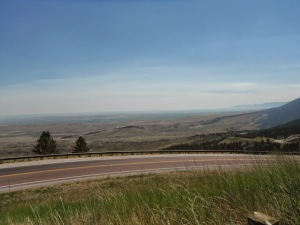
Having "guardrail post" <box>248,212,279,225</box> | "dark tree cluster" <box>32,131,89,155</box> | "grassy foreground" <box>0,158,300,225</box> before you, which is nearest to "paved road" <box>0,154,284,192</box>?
"dark tree cluster" <box>32,131,89,155</box>

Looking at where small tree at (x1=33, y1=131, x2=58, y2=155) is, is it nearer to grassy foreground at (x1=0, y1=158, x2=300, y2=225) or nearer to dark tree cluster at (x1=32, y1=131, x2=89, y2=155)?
dark tree cluster at (x1=32, y1=131, x2=89, y2=155)

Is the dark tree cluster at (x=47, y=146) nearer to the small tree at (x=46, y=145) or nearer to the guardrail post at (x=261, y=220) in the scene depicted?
the small tree at (x=46, y=145)

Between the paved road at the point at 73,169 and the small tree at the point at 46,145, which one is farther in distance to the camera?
the small tree at the point at 46,145

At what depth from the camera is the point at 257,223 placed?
8.95 ft

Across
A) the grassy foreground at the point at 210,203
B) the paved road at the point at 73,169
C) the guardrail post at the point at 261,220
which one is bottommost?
the paved road at the point at 73,169

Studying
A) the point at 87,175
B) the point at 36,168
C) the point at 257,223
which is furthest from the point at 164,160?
the point at 257,223

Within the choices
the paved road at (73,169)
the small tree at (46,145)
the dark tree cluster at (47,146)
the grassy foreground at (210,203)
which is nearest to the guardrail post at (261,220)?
the grassy foreground at (210,203)

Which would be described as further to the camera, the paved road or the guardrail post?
the paved road

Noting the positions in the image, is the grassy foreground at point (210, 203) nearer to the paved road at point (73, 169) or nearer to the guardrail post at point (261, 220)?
the guardrail post at point (261, 220)

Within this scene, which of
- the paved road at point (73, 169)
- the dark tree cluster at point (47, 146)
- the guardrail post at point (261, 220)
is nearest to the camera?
the guardrail post at point (261, 220)

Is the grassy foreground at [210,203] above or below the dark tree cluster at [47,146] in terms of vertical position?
above

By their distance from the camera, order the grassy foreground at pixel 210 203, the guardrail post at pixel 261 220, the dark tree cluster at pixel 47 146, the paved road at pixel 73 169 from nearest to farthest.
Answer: the guardrail post at pixel 261 220 < the grassy foreground at pixel 210 203 < the paved road at pixel 73 169 < the dark tree cluster at pixel 47 146

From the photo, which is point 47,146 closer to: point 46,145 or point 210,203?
point 46,145

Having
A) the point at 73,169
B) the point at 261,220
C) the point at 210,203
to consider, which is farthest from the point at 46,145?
the point at 261,220
